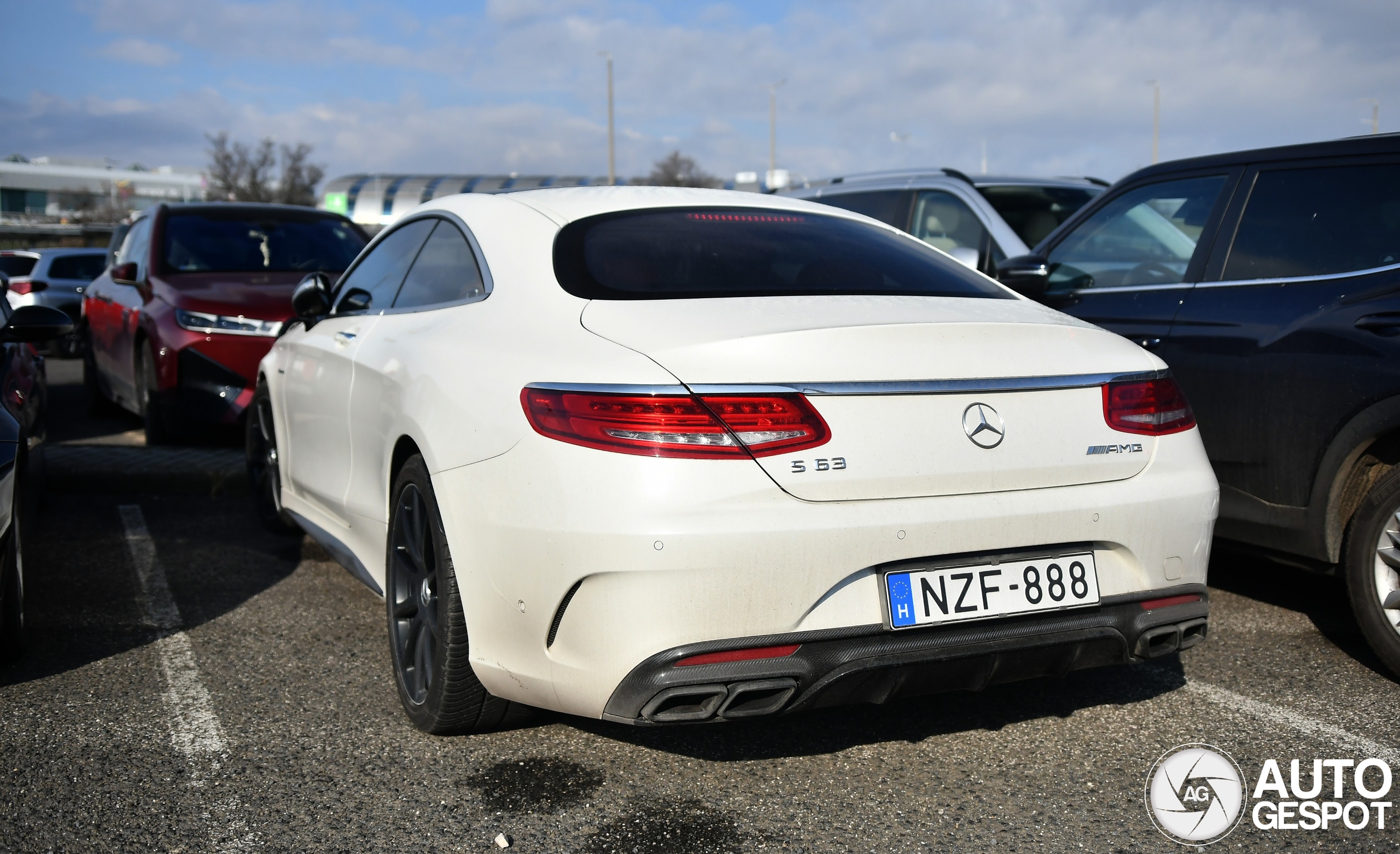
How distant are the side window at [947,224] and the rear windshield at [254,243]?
3986mm

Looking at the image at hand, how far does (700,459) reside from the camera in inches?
100

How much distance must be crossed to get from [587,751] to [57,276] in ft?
58.8

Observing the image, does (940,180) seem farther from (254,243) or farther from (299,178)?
(299,178)

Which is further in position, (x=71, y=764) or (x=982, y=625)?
(x=71, y=764)

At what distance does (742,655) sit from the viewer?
2590 mm

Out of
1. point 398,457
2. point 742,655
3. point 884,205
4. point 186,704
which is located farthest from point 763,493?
point 884,205

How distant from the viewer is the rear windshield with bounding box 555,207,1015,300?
10.4 ft

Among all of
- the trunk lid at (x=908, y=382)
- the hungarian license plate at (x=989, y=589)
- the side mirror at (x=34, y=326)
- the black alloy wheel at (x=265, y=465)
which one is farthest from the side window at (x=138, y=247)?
the hungarian license plate at (x=989, y=589)

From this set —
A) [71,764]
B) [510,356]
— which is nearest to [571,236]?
[510,356]

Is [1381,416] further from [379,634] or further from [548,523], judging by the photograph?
[379,634]

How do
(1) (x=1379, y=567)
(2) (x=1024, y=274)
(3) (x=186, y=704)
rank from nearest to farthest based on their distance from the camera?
(3) (x=186, y=704), (1) (x=1379, y=567), (2) (x=1024, y=274)

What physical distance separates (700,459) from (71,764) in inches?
73.5

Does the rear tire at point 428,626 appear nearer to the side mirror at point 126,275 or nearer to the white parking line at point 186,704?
the white parking line at point 186,704

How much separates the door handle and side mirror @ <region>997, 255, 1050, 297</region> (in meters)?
1.33
